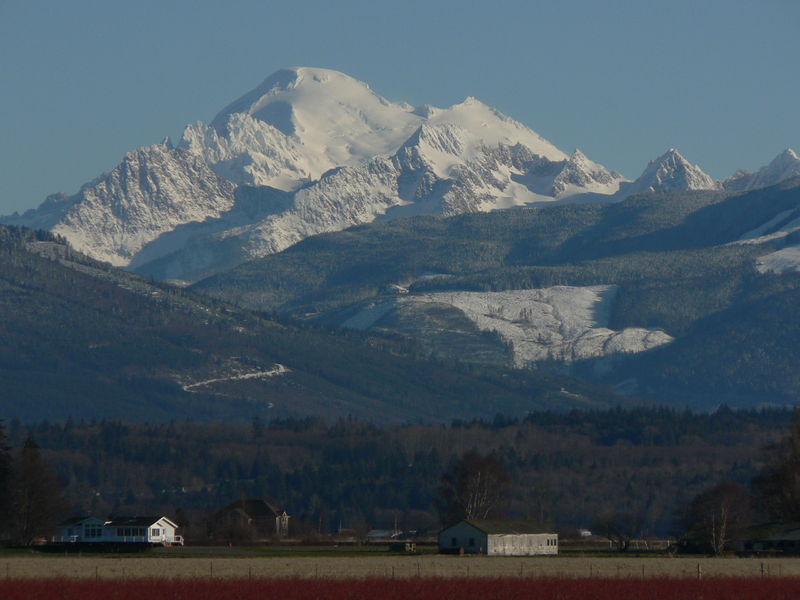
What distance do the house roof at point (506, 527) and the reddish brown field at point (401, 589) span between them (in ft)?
177

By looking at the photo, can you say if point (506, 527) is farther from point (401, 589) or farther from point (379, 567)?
point (401, 589)

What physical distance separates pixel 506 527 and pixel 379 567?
4030cm

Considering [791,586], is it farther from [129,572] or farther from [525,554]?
[525,554]

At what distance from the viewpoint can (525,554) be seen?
166250mm

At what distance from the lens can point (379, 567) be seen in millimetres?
131125

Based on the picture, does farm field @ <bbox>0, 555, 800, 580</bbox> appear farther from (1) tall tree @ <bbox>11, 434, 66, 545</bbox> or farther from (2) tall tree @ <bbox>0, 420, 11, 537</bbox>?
(1) tall tree @ <bbox>11, 434, 66, 545</bbox>

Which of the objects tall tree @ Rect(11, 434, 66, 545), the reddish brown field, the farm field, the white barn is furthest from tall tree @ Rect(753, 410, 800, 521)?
the reddish brown field

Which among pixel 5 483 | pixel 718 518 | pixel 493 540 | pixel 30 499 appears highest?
pixel 5 483

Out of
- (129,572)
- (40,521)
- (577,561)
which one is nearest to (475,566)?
(577,561)

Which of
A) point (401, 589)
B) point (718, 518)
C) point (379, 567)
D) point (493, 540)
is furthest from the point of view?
point (718, 518)

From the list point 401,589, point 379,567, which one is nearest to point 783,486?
point 379,567

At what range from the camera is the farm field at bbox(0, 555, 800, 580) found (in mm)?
119625

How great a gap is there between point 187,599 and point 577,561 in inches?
2135

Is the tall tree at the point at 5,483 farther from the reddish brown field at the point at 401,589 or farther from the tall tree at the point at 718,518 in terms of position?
the reddish brown field at the point at 401,589
